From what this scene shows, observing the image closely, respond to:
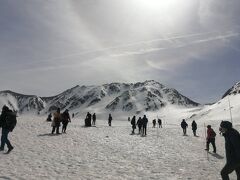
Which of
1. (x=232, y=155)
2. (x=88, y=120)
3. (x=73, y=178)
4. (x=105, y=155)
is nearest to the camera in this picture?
(x=232, y=155)

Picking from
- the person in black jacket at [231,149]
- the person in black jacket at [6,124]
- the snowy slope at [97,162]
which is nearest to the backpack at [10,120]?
the person in black jacket at [6,124]

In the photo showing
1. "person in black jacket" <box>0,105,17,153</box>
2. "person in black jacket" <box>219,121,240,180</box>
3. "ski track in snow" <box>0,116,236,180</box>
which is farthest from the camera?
"person in black jacket" <box>0,105,17,153</box>

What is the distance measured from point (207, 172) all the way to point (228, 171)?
5.33 m

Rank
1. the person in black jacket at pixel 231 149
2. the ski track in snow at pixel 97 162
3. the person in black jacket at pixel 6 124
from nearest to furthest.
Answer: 1. the person in black jacket at pixel 231 149
2. the ski track in snow at pixel 97 162
3. the person in black jacket at pixel 6 124

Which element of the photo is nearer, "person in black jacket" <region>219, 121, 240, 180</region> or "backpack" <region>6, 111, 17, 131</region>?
"person in black jacket" <region>219, 121, 240, 180</region>

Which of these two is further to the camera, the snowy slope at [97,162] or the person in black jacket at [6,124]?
the person in black jacket at [6,124]

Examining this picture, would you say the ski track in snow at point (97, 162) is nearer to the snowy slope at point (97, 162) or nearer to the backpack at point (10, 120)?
the snowy slope at point (97, 162)

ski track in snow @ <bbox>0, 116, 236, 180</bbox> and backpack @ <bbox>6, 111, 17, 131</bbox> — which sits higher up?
backpack @ <bbox>6, 111, 17, 131</bbox>

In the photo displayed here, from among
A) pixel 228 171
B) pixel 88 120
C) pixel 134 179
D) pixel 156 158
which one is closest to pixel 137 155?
pixel 156 158

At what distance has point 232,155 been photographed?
12844mm

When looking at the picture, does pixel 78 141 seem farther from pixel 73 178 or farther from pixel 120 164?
pixel 73 178

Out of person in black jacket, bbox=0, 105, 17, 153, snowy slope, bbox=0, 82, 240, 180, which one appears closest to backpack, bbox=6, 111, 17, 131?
person in black jacket, bbox=0, 105, 17, 153

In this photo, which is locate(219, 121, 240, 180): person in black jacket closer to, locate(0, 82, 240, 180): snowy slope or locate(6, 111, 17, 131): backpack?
locate(0, 82, 240, 180): snowy slope

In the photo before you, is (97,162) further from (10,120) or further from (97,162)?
(10,120)
